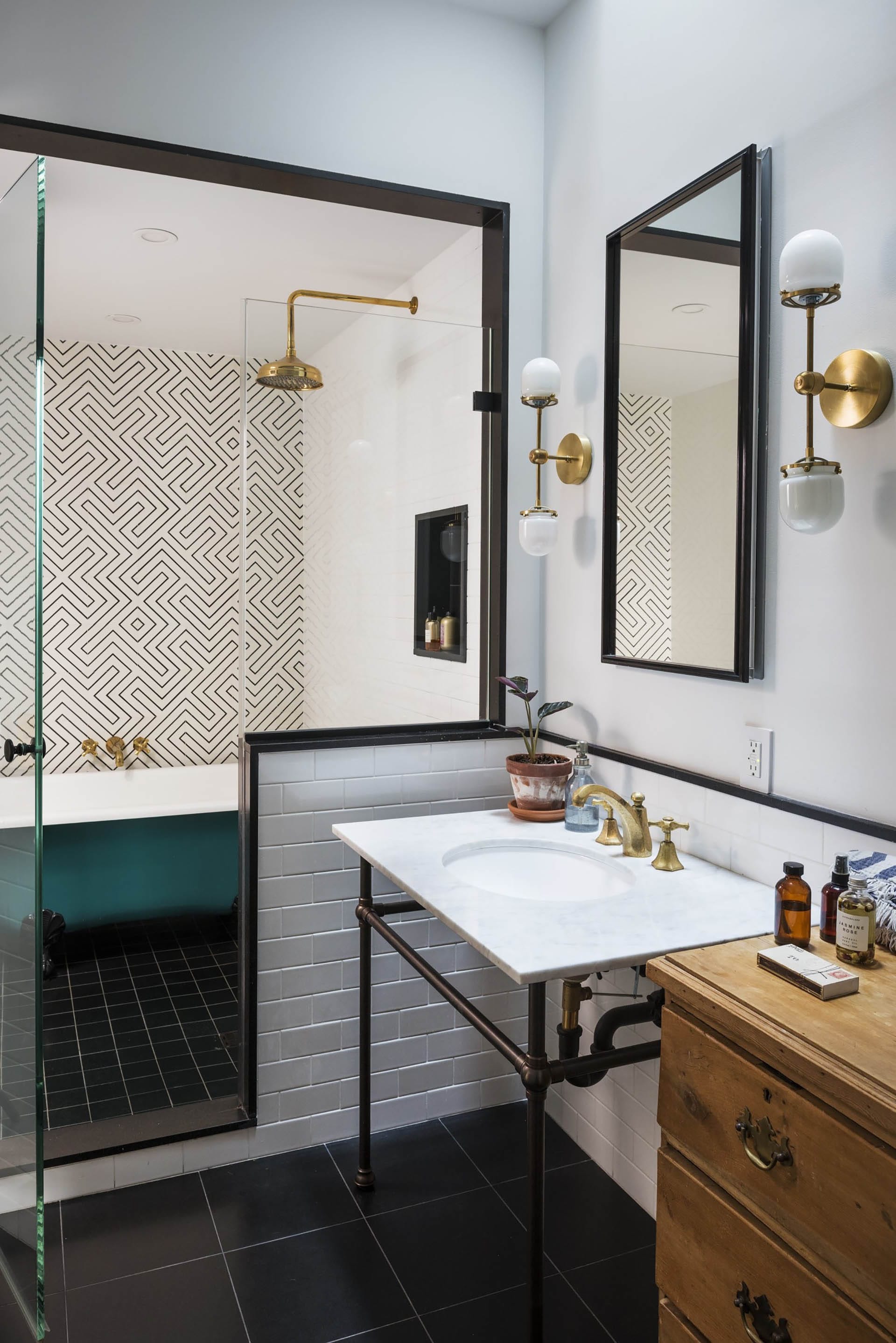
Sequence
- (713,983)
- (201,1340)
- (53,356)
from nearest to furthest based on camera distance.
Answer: (713,983) < (201,1340) < (53,356)

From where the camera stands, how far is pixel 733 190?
1.79 m

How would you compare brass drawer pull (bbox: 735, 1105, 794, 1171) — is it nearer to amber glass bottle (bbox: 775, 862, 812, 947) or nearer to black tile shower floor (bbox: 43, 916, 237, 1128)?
amber glass bottle (bbox: 775, 862, 812, 947)

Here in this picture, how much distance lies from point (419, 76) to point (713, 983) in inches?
91.4

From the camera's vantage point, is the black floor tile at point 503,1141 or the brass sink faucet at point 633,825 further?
the black floor tile at point 503,1141

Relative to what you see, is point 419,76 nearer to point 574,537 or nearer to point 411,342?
point 411,342

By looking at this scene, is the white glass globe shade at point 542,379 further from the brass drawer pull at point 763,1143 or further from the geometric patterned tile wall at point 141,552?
the geometric patterned tile wall at point 141,552

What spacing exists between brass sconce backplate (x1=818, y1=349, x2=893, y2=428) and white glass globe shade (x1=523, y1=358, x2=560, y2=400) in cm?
79

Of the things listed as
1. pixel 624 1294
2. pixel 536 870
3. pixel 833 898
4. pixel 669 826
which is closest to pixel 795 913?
pixel 833 898

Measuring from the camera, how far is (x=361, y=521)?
98.0 inches

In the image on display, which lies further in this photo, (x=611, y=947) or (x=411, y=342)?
(x=411, y=342)

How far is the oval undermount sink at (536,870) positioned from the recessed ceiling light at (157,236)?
7.81 ft

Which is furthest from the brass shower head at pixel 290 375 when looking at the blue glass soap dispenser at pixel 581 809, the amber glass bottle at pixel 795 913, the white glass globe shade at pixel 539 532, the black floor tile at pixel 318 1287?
the black floor tile at pixel 318 1287

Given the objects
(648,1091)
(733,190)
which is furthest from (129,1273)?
(733,190)

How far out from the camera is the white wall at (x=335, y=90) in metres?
2.09
